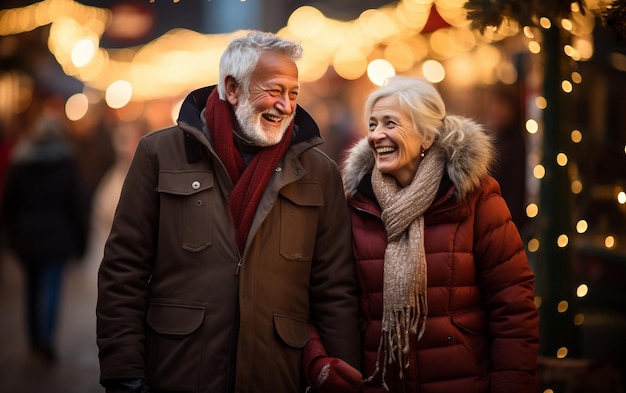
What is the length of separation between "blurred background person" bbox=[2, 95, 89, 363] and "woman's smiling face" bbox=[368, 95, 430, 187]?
5.40m

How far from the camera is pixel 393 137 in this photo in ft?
14.1

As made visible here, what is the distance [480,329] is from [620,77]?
17.6 ft

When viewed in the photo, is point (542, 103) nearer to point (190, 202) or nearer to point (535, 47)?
point (535, 47)

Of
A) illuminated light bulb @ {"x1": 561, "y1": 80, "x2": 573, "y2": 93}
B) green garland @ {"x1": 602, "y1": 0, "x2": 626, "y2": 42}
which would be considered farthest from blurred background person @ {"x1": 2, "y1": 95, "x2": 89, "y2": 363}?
green garland @ {"x1": 602, "y1": 0, "x2": 626, "y2": 42}

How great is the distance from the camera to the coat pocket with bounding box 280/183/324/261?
4.25 meters

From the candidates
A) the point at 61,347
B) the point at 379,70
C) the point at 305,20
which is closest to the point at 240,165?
the point at 61,347

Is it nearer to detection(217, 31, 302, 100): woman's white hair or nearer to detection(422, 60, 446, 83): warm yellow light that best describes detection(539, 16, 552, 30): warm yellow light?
detection(217, 31, 302, 100): woman's white hair

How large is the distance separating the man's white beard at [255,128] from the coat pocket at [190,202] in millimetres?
284

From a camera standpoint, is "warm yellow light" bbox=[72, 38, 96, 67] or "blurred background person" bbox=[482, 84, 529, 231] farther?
"warm yellow light" bbox=[72, 38, 96, 67]

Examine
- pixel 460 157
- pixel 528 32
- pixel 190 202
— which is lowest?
pixel 190 202

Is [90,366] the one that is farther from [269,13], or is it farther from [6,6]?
[269,13]

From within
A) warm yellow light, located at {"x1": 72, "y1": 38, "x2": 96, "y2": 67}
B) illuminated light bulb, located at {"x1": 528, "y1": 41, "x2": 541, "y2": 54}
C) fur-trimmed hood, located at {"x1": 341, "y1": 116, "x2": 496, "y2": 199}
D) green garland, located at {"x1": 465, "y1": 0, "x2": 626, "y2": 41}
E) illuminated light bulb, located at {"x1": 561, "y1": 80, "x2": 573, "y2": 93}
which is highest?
warm yellow light, located at {"x1": 72, "y1": 38, "x2": 96, "y2": 67}

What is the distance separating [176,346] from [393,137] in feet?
4.47

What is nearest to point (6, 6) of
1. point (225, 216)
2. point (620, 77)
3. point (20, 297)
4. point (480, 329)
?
point (20, 297)
